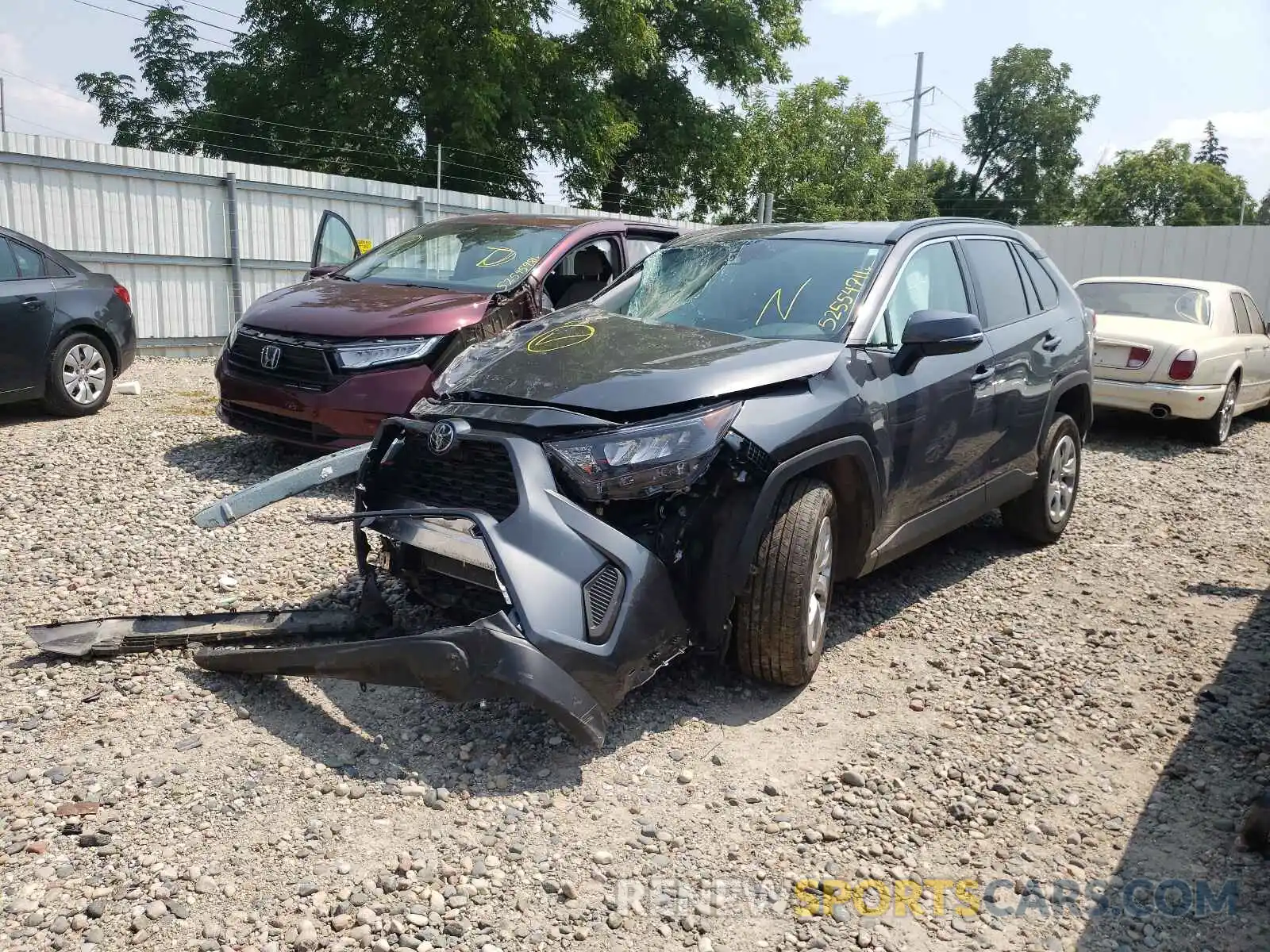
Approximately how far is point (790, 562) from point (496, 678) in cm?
116

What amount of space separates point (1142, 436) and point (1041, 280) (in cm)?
518

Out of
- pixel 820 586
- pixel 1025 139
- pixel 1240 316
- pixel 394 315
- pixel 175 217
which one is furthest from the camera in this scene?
pixel 1025 139

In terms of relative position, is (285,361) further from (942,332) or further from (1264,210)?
(1264,210)

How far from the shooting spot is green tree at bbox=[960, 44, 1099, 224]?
2002 inches

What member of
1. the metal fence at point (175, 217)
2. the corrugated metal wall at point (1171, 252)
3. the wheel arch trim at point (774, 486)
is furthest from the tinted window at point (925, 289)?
the corrugated metal wall at point (1171, 252)

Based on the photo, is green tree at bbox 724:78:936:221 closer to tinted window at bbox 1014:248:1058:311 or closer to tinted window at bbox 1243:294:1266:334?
tinted window at bbox 1243:294:1266:334

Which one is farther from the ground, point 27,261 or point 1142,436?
point 27,261

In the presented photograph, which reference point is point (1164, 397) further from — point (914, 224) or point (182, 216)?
point (182, 216)

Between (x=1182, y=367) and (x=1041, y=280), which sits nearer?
(x=1041, y=280)

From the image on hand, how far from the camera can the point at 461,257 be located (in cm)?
746

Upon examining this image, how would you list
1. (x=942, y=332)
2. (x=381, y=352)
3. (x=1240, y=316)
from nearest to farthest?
(x=942, y=332)
(x=381, y=352)
(x=1240, y=316)

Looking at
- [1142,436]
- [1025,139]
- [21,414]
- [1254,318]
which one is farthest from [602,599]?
[1025,139]

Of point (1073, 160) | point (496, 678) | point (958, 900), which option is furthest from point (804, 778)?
point (1073, 160)

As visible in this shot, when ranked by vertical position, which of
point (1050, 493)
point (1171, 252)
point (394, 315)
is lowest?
point (1050, 493)
